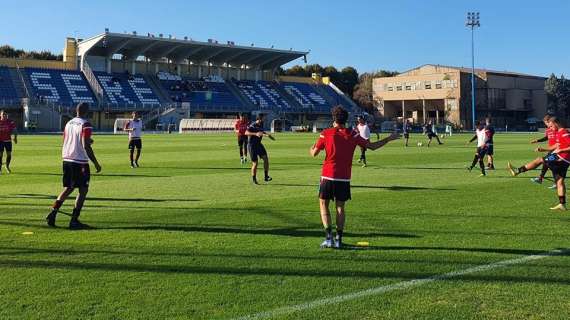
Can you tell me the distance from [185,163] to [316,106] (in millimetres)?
69380

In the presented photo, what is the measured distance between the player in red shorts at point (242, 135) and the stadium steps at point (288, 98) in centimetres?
6382

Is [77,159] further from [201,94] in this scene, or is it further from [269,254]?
[201,94]

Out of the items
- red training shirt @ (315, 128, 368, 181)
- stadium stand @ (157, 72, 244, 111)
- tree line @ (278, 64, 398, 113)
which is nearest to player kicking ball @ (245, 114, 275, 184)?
red training shirt @ (315, 128, 368, 181)

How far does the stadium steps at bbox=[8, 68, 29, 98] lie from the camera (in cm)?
Result: 6777

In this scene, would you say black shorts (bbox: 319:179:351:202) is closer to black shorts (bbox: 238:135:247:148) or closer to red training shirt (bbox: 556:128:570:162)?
red training shirt (bbox: 556:128:570:162)

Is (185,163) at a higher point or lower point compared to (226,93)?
lower

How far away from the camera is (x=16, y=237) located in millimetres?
7875

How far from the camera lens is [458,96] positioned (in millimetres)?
97625

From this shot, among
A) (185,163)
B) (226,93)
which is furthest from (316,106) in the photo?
(185,163)

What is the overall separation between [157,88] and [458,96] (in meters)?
51.3

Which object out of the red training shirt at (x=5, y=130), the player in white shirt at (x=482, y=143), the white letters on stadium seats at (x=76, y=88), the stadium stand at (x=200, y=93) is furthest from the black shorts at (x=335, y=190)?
the stadium stand at (x=200, y=93)

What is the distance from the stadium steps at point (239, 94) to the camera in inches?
3262

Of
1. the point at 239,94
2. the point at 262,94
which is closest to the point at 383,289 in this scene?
the point at 239,94

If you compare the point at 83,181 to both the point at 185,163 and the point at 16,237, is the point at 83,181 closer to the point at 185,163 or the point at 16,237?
the point at 16,237
